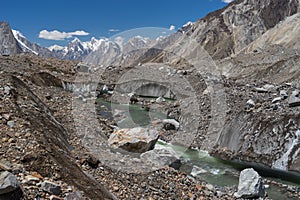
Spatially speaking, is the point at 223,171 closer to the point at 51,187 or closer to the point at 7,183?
the point at 51,187

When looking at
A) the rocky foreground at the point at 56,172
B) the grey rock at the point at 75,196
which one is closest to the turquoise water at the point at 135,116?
the rocky foreground at the point at 56,172

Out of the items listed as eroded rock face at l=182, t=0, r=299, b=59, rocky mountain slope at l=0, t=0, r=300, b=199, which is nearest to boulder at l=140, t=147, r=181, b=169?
rocky mountain slope at l=0, t=0, r=300, b=199

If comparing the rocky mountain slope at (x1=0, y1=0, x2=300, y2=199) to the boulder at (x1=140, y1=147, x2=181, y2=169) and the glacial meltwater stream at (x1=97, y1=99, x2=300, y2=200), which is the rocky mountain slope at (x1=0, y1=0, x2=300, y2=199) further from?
the boulder at (x1=140, y1=147, x2=181, y2=169)

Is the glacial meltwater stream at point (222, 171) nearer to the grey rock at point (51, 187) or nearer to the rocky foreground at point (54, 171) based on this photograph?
the rocky foreground at point (54, 171)

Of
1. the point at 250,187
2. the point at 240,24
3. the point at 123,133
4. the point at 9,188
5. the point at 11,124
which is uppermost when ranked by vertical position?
the point at 240,24

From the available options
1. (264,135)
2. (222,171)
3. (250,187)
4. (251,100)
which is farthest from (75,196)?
(251,100)

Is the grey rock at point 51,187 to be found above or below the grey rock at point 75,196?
above
